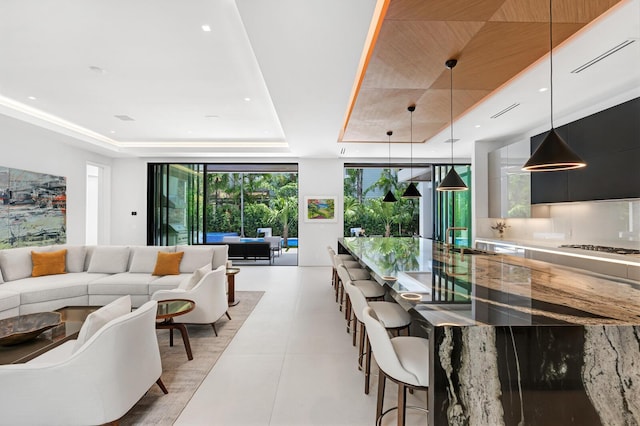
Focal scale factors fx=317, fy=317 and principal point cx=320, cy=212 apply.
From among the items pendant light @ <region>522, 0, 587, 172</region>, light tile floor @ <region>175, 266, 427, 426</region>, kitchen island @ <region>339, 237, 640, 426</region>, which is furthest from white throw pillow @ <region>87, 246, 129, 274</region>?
pendant light @ <region>522, 0, 587, 172</region>

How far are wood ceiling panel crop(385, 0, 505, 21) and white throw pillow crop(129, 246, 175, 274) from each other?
4318mm

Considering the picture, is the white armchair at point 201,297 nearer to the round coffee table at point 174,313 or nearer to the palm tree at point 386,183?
the round coffee table at point 174,313

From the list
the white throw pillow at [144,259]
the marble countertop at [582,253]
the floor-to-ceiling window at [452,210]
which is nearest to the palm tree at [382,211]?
the floor-to-ceiling window at [452,210]

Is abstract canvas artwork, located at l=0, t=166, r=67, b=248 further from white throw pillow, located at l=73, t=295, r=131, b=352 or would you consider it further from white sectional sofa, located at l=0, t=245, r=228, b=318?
white throw pillow, located at l=73, t=295, r=131, b=352

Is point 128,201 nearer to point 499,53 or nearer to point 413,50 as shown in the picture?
point 413,50

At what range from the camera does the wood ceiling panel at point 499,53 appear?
8.12 feet

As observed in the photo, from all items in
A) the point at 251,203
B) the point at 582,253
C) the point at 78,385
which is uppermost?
the point at 251,203

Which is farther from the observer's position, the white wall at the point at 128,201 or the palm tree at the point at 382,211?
the palm tree at the point at 382,211

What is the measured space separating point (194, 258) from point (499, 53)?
4481mm

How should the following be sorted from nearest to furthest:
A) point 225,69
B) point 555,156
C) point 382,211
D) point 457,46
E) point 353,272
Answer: point 555,156
point 457,46
point 225,69
point 353,272
point 382,211

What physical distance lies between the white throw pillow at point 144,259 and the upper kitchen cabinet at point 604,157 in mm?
5918

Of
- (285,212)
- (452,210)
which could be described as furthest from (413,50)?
(285,212)

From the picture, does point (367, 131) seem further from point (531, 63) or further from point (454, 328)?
point (454, 328)

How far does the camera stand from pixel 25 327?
8.23 ft
